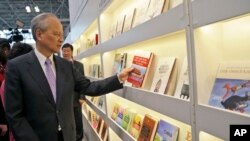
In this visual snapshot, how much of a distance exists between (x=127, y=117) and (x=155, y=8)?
3.81ft

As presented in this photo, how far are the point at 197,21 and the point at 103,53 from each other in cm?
239

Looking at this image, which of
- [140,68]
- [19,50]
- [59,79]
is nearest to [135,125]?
[140,68]

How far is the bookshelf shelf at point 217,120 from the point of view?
3.86 feet

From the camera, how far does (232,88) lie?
1.42m

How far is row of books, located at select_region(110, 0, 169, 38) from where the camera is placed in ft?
7.07

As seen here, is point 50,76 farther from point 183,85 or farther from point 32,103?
point 183,85

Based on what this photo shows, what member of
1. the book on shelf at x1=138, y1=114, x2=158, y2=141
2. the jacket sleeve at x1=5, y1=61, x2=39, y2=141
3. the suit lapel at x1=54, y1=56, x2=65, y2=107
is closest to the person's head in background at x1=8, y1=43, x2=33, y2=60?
the suit lapel at x1=54, y1=56, x2=65, y2=107

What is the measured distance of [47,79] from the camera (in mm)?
2328

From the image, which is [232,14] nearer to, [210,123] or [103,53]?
[210,123]

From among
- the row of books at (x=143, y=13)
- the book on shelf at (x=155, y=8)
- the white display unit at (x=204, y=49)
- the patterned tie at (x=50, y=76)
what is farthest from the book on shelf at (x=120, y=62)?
the white display unit at (x=204, y=49)

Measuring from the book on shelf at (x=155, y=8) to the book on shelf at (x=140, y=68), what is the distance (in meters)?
0.33

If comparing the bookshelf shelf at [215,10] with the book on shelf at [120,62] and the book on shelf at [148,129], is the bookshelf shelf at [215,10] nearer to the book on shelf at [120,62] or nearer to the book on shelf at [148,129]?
the book on shelf at [148,129]

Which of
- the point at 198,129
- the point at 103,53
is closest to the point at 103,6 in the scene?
the point at 103,53

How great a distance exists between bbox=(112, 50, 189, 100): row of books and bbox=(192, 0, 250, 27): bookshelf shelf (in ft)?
1.58
